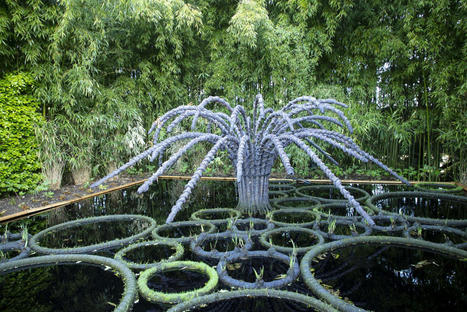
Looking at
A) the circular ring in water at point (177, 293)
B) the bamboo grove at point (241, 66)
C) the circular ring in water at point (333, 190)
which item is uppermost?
the bamboo grove at point (241, 66)

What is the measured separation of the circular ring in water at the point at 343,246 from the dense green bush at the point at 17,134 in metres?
3.83

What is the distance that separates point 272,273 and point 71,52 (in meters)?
4.09

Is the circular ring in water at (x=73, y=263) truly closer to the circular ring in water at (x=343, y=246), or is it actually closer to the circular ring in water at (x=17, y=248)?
the circular ring in water at (x=17, y=248)

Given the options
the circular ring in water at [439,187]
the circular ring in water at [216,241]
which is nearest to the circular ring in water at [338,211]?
the circular ring in water at [216,241]

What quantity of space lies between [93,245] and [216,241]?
2.73 feet

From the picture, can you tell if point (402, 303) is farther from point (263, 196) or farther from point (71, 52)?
point (71, 52)

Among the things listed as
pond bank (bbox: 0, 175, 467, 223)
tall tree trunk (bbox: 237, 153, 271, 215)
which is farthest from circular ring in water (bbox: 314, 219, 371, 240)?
pond bank (bbox: 0, 175, 467, 223)

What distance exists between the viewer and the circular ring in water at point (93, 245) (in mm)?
1859

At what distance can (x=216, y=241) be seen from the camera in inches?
77.0

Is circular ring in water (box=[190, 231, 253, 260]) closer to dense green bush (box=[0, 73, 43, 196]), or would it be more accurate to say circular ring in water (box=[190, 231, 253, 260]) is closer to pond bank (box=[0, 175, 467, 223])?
pond bank (box=[0, 175, 467, 223])

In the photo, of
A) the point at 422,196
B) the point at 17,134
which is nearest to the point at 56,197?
the point at 17,134

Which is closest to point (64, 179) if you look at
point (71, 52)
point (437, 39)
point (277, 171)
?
point (71, 52)

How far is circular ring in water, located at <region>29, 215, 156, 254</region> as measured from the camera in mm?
1859

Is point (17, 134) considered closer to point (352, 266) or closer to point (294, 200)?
point (294, 200)
